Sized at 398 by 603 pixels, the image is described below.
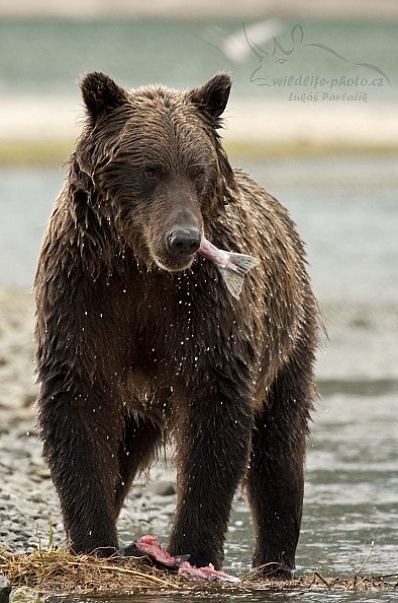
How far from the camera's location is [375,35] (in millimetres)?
56562

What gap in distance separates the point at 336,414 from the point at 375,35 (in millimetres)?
46988

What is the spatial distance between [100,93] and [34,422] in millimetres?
4528

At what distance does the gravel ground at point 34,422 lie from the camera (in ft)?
26.1

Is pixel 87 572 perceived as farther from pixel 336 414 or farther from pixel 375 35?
pixel 375 35

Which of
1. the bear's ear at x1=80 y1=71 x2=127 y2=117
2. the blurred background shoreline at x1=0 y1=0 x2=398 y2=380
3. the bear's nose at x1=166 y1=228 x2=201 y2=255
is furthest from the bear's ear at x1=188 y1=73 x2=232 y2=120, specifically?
the bear's nose at x1=166 y1=228 x2=201 y2=255

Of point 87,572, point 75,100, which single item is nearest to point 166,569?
point 87,572

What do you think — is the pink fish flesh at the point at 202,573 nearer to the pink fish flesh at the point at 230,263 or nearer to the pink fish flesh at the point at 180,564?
the pink fish flesh at the point at 180,564

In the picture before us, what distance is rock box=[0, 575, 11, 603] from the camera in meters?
5.64

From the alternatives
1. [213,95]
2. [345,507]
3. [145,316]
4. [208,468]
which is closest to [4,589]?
[208,468]

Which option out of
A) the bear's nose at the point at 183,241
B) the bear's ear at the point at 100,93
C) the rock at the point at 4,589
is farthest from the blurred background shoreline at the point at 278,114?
the rock at the point at 4,589

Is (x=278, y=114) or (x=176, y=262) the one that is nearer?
(x=176, y=262)

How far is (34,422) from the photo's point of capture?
10359 millimetres

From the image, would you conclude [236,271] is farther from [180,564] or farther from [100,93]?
[180,564]

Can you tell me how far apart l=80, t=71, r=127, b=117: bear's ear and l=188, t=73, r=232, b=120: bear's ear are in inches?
13.3
